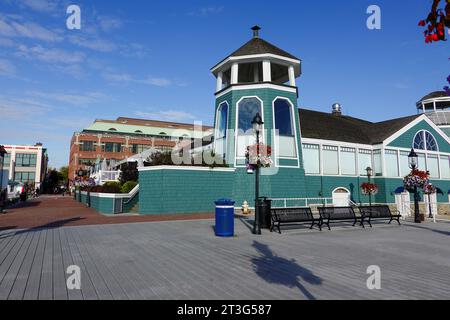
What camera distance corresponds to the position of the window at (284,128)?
22.0 m

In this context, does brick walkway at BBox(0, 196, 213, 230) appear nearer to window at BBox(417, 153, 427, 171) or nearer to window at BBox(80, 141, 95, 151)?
window at BBox(417, 153, 427, 171)

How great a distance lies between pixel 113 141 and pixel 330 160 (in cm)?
6144

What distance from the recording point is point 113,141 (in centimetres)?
7419

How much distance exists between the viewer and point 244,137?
21859mm

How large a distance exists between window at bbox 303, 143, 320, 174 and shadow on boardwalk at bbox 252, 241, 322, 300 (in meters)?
17.2

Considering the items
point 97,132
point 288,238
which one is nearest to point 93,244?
point 288,238

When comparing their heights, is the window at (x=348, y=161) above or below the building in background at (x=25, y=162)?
below

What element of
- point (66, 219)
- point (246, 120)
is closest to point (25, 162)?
point (66, 219)

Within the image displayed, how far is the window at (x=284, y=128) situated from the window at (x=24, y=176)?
81874 millimetres

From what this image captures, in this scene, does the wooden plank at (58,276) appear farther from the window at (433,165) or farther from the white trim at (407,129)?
the window at (433,165)

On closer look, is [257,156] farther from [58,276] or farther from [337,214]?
[58,276]

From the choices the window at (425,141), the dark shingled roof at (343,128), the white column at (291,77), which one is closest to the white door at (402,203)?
the dark shingled roof at (343,128)
